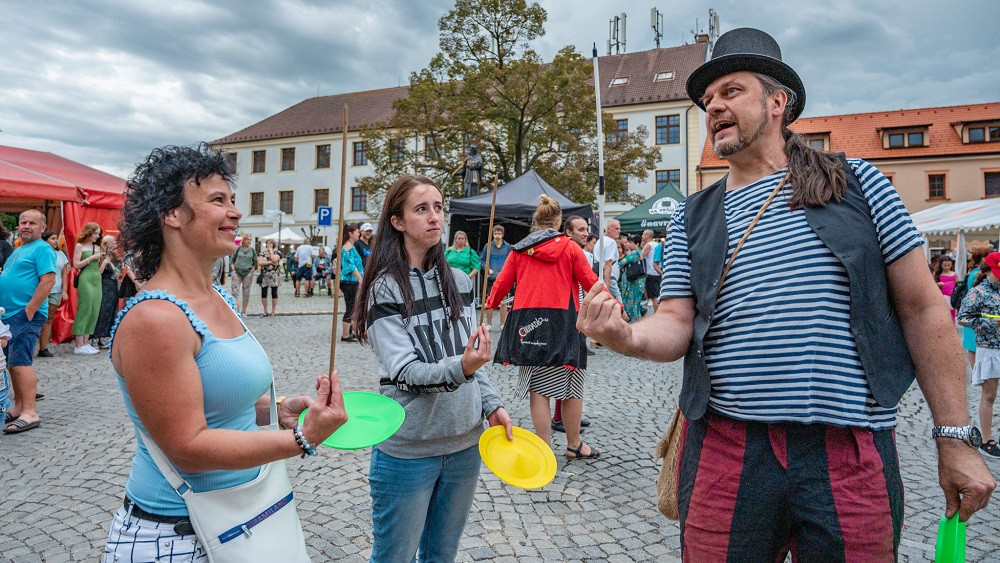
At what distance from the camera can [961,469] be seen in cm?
155

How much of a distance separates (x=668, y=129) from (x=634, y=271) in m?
27.2

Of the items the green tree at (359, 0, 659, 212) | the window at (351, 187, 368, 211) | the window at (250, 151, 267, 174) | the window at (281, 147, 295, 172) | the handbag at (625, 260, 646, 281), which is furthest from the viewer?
the window at (250, 151, 267, 174)

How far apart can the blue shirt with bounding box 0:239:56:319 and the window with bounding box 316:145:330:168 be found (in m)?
41.1

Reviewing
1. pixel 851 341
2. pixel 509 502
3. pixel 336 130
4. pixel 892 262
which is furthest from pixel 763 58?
pixel 336 130

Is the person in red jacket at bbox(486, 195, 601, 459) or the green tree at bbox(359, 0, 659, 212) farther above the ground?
the green tree at bbox(359, 0, 659, 212)

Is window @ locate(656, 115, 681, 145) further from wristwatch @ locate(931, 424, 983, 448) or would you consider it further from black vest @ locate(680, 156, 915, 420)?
wristwatch @ locate(931, 424, 983, 448)

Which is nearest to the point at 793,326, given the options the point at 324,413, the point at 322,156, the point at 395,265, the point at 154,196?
the point at 324,413

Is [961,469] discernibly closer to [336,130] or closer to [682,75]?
[682,75]

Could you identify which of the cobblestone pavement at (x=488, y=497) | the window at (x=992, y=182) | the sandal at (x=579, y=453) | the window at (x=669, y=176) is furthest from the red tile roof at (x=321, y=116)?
the sandal at (x=579, y=453)

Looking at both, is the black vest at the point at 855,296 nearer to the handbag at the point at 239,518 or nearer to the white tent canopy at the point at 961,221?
the handbag at the point at 239,518

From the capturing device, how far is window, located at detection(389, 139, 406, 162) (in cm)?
2489

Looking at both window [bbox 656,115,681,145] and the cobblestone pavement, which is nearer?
the cobblestone pavement

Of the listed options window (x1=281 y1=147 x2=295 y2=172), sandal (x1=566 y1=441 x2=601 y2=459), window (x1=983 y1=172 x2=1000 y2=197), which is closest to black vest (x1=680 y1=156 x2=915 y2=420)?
sandal (x1=566 y1=441 x2=601 y2=459)

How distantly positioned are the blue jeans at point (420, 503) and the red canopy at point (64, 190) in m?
7.48
